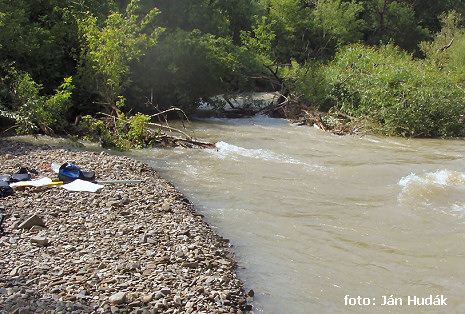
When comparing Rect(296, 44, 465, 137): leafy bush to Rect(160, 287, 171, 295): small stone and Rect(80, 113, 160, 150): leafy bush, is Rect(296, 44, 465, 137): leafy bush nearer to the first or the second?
Rect(80, 113, 160, 150): leafy bush

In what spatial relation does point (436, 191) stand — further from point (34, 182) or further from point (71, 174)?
point (34, 182)

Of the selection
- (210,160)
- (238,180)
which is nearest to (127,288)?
(238,180)

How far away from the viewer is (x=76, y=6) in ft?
→ 53.9

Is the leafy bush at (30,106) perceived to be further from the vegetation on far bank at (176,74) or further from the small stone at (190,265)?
the small stone at (190,265)

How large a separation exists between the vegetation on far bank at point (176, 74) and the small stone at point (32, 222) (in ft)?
21.4

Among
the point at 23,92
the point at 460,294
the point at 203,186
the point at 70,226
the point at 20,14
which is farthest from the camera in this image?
the point at 20,14

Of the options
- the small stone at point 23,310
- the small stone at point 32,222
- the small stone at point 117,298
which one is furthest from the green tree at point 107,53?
the small stone at point 23,310

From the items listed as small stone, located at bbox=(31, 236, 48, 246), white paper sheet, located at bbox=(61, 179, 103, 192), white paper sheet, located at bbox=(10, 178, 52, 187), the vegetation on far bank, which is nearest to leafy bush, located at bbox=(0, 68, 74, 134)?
the vegetation on far bank

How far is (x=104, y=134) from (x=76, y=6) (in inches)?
234

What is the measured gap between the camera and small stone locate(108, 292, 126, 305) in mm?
4391

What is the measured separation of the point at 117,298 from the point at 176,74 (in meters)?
15.1

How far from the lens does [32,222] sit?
6098 mm

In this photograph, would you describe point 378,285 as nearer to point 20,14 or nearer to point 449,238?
point 449,238

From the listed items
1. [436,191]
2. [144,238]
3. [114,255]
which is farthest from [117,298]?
[436,191]
